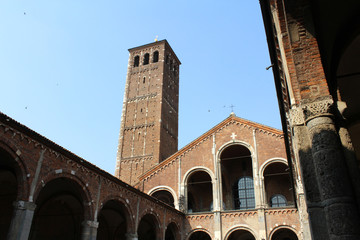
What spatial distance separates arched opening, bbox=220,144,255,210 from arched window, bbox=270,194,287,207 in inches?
58.8

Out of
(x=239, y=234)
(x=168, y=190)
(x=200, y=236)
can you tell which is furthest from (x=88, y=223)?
(x=239, y=234)

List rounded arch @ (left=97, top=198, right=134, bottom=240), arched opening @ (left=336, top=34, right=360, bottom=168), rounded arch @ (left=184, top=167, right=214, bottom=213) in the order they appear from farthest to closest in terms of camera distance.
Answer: rounded arch @ (left=184, top=167, right=214, bottom=213)
rounded arch @ (left=97, top=198, right=134, bottom=240)
arched opening @ (left=336, top=34, right=360, bottom=168)

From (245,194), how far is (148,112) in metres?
14.7

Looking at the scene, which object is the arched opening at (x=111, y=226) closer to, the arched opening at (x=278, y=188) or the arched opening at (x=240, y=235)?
the arched opening at (x=240, y=235)

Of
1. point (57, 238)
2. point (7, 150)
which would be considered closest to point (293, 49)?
point (7, 150)

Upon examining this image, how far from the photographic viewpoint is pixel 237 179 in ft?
79.4

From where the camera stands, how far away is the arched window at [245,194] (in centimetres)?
2273

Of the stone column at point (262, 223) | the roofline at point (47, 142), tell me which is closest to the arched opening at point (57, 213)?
the roofline at point (47, 142)

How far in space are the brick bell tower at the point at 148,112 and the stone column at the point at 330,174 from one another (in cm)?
2692

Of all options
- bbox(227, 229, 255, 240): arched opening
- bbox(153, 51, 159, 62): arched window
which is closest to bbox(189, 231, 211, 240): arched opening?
bbox(227, 229, 255, 240): arched opening

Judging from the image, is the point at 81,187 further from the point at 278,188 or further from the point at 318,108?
the point at 278,188

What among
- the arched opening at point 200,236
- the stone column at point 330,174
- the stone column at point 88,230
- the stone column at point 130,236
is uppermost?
the arched opening at point 200,236

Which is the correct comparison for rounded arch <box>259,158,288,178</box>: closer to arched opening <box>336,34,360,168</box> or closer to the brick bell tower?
the brick bell tower

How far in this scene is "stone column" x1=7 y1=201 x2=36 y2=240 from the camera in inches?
356
